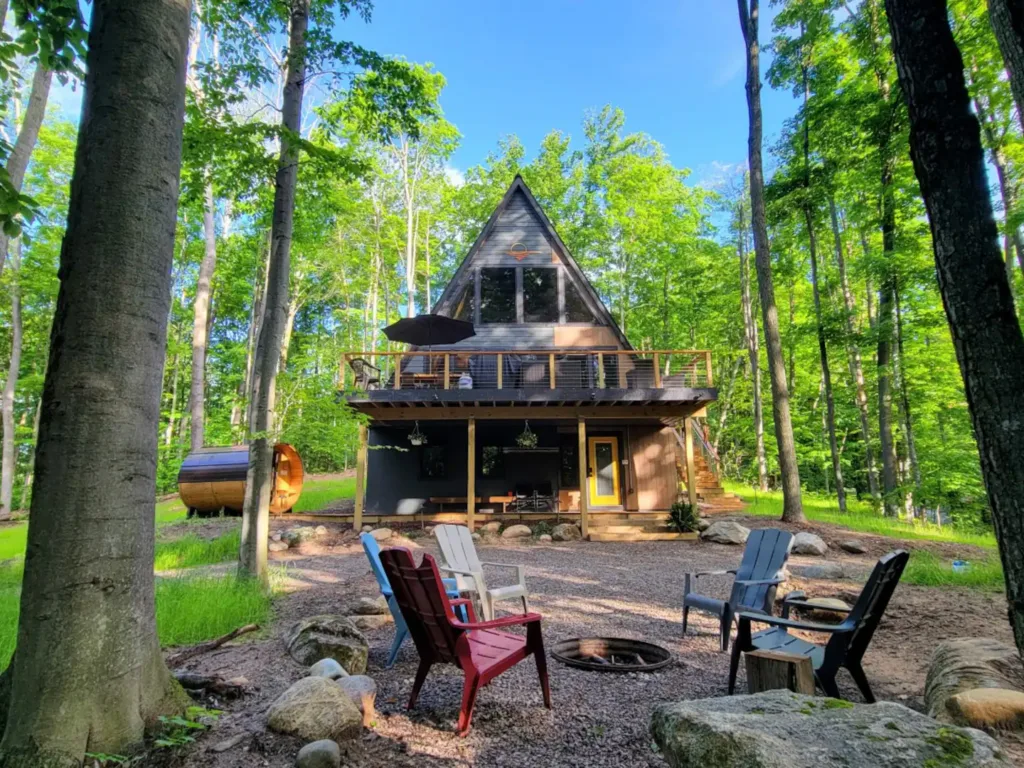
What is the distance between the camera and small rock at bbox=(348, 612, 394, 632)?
15.0ft

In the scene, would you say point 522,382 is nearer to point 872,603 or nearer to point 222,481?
point 222,481

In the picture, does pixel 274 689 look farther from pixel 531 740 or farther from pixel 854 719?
pixel 854 719

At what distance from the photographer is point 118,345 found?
2121mm

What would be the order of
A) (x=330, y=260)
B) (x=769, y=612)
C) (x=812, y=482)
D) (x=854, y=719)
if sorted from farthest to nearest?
(x=812, y=482)
(x=330, y=260)
(x=769, y=612)
(x=854, y=719)

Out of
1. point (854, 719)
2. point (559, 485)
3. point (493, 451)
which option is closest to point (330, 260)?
point (493, 451)

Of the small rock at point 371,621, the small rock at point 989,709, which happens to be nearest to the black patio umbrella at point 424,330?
the small rock at point 371,621

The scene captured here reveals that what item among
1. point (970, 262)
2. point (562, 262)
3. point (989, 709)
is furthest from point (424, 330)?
point (989, 709)

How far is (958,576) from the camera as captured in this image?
5957mm

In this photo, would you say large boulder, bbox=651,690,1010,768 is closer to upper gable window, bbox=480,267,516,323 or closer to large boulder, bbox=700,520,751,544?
large boulder, bbox=700,520,751,544

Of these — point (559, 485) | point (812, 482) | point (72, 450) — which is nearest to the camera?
point (72, 450)

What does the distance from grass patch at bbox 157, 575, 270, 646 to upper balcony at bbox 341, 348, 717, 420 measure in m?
4.23

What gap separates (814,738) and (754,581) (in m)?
2.47

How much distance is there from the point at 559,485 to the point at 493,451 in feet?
5.94

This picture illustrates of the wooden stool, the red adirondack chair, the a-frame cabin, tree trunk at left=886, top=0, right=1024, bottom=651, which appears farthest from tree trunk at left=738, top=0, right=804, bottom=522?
the red adirondack chair
